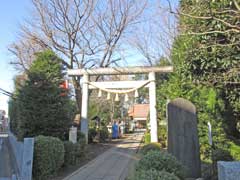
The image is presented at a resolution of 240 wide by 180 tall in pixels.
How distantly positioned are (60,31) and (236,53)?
54.7 ft

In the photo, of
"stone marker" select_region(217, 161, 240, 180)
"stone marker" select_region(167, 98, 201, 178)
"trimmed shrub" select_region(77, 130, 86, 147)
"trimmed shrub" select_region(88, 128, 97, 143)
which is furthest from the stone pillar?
"trimmed shrub" select_region(88, 128, 97, 143)

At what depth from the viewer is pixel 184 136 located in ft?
22.6

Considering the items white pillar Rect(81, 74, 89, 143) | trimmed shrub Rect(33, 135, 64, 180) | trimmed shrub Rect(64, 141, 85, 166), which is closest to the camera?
trimmed shrub Rect(33, 135, 64, 180)

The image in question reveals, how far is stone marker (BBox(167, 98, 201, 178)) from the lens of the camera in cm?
682

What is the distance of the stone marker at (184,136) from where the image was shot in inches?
269

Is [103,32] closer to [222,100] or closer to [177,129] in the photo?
[222,100]

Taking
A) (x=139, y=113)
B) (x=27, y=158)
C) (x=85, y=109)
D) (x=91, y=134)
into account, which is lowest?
(x=27, y=158)

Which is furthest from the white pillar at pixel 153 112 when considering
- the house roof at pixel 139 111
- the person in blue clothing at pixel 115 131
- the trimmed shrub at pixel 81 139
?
the house roof at pixel 139 111

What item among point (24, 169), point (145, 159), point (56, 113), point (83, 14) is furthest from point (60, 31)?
point (145, 159)

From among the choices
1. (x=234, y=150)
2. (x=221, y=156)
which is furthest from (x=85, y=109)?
(x=221, y=156)

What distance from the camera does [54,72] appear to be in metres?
12.3

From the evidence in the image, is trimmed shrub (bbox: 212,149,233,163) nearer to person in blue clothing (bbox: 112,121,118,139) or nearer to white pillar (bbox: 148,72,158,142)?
white pillar (bbox: 148,72,158,142)

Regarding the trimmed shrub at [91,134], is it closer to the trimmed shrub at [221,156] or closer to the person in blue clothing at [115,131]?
the person in blue clothing at [115,131]

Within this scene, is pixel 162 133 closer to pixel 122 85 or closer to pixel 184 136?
pixel 122 85
